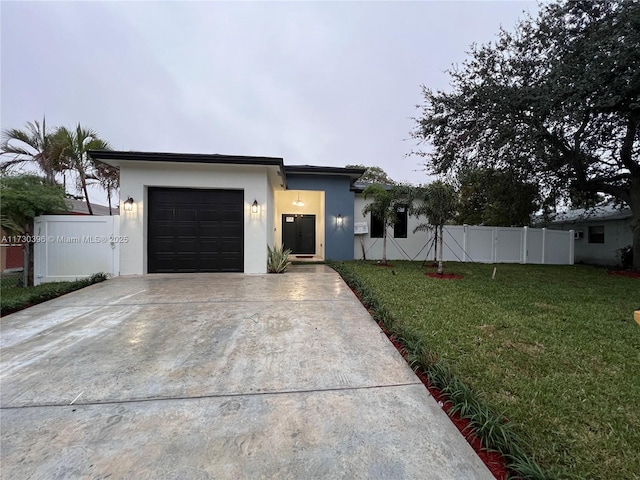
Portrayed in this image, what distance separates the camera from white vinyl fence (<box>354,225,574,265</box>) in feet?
39.4

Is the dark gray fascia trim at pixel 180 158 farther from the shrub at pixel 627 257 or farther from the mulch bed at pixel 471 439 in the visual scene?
the shrub at pixel 627 257

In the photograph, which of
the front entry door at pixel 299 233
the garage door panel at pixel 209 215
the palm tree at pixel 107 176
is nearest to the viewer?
the garage door panel at pixel 209 215

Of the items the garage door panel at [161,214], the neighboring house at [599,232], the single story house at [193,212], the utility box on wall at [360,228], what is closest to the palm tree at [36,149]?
the single story house at [193,212]

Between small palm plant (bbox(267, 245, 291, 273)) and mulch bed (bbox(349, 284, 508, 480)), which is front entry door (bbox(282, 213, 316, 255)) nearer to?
small palm plant (bbox(267, 245, 291, 273))

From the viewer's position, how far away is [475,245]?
1223 centimetres

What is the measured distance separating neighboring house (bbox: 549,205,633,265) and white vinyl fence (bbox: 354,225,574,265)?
390cm

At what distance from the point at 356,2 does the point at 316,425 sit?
41.3ft

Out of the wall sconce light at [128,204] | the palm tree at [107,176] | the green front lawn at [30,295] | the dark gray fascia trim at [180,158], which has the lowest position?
the green front lawn at [30,295]

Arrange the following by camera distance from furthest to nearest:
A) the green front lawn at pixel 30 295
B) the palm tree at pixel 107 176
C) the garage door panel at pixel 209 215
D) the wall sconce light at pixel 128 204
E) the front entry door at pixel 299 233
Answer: the front entry door at pixel 299 233
the palm tree at pixel 107 176
the garage door panel at pixel 209 215
the wall sconce light at pixel 128 204
the green front lawn at pixel 30 295

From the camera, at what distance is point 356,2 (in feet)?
32.5

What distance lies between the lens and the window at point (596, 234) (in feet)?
47.5

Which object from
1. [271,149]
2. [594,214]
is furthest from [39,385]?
[594,214]

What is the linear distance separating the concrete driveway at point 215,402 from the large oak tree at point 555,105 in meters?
8.10

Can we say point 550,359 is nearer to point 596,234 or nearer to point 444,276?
point 444,276
